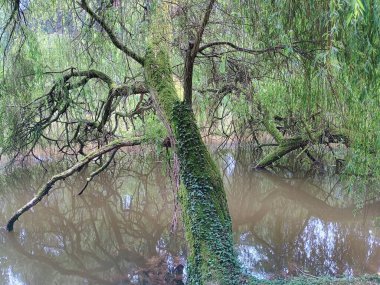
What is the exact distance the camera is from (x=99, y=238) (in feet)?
16.9

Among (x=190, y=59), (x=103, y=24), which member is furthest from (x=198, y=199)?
(x=103, y=24)

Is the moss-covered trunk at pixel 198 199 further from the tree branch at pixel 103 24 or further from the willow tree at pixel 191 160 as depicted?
the tree branch at pixel 103 24

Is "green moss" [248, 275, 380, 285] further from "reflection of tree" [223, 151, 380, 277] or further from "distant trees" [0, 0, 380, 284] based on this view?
"reflection of tree" [223, 151, 380, 277]

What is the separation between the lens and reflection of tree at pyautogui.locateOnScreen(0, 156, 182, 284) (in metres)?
4.19

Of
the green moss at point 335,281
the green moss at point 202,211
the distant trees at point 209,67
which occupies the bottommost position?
the green moss at point 335,281

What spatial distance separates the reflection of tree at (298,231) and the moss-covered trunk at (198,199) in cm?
133

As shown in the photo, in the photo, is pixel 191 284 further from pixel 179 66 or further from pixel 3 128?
pixel 3 128

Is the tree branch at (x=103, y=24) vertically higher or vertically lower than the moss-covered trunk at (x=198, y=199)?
higher

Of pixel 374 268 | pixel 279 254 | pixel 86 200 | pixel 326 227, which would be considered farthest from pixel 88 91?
pixel 374 268

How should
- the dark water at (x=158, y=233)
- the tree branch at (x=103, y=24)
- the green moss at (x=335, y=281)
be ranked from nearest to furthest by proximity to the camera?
1. the green moss at (x=335, y=281)
2. the tree branch at (x=103, y=24)
3. the dark water at (x=158, y=233)

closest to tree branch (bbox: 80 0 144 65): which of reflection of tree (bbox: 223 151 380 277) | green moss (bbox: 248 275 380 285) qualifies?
green moss (bbox: 248 275 380 285)

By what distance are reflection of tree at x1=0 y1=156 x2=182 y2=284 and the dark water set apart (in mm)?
12

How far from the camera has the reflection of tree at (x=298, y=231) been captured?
4.22m

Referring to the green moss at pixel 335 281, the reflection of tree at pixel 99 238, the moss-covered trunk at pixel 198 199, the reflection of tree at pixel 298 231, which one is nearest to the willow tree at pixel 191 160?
the moss-covered trunk at pixel 198 199
